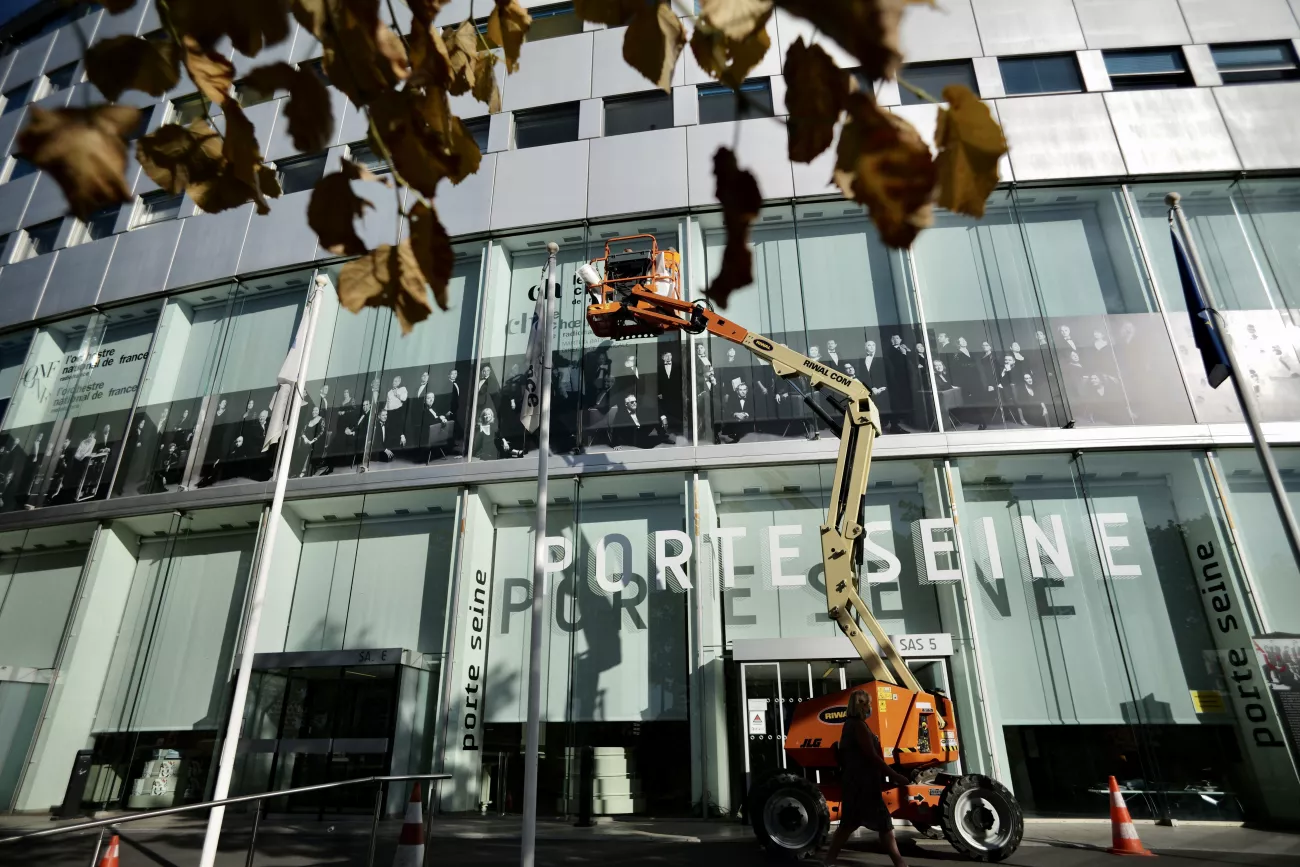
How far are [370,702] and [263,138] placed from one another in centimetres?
1387

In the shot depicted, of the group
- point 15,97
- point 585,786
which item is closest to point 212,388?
point 585,786

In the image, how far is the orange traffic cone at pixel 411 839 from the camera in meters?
6.15

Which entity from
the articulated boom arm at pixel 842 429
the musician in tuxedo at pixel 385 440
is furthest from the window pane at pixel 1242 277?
the musician in tuxedo at pixel 385 440

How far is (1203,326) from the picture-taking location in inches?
435

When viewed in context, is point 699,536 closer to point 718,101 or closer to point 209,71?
point 718,101

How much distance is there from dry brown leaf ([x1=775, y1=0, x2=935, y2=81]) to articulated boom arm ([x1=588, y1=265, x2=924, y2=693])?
354 inches

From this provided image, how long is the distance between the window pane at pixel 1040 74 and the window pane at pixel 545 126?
30.7 ft

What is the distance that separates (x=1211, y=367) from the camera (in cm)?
1108

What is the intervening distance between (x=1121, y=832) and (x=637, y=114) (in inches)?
604

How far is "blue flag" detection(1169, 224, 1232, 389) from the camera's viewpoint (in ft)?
35.7

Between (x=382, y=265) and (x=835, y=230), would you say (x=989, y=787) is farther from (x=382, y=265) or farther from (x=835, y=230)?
(x=835, y=230)

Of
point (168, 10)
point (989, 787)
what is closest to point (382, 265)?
point (168, 10)

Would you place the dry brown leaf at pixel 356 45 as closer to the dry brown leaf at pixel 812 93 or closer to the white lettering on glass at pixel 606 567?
the dry brown leaf at pixel 812 93

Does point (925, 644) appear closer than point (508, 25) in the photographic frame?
No
